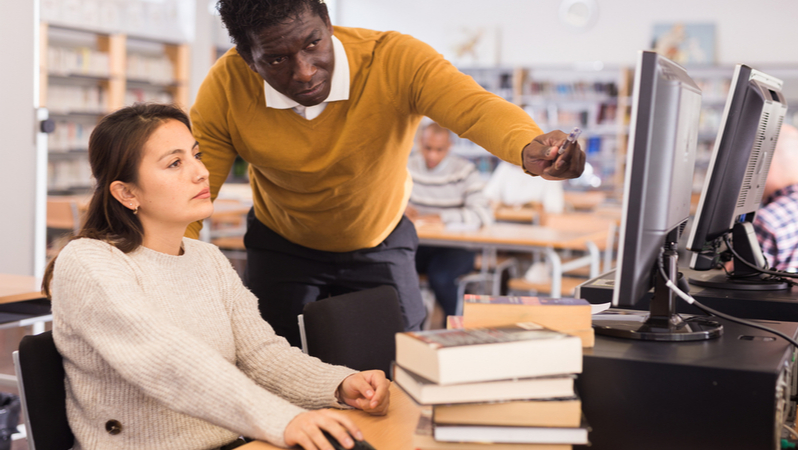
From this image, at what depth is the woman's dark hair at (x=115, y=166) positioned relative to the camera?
1.26 m

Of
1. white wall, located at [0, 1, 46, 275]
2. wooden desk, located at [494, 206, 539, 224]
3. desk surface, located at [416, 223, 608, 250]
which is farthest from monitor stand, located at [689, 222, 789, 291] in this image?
wooden desk, located at [494, 206, 539, 224]

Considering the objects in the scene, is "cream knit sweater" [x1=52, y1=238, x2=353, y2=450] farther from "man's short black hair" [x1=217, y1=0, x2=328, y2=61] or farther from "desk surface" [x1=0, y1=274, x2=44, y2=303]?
"desk surface" [x1=0, y1=274, x2=44, y2=303]

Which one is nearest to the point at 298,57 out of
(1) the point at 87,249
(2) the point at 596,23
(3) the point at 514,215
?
(1) the point at 87,249

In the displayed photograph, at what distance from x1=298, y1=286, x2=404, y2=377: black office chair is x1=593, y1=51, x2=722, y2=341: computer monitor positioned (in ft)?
1.97

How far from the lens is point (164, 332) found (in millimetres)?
1013

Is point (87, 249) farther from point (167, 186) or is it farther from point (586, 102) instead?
point (586, 102)

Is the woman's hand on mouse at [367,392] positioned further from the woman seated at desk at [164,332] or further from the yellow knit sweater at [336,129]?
the yellow knit sweater at [336,129]

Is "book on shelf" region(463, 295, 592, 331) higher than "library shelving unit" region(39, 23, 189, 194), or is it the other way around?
"library shelving unit" region(39, 23, 189, 194)

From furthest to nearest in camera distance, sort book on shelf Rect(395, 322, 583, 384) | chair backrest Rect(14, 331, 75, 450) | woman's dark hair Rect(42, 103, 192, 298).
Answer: woman's dark hair Rect(42, 103, 192, 298)
chair backrest Rect(14, 331, 75, 450)
book on shelf Rect(395, 322, 583, 384)

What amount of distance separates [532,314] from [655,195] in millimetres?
225

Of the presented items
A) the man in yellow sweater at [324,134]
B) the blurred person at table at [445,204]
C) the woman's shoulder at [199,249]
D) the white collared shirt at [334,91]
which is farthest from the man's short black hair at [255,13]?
the blurred person at table at [445,204]

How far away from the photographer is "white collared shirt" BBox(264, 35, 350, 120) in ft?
5.00

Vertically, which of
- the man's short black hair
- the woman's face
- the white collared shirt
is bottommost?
the woman's face

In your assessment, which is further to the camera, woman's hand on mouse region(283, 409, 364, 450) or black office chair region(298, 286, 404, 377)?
black office chair region(298, 286, 404, 377)
